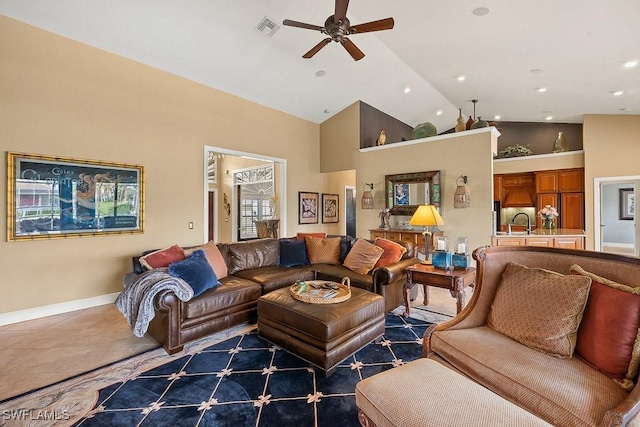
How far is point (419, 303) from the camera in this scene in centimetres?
398

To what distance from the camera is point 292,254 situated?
4.37m

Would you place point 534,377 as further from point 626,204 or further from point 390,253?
point 626,204

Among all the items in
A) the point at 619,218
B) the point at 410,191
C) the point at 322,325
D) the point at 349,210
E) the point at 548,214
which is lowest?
the point at 322,325

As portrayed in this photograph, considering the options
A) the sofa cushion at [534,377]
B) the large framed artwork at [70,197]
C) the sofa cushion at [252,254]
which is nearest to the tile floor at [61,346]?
the large framed artwork at [70,197]

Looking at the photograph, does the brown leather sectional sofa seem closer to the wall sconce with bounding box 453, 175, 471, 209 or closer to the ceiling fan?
A: the wall sconce with bounding box 453, 175, 471, 209

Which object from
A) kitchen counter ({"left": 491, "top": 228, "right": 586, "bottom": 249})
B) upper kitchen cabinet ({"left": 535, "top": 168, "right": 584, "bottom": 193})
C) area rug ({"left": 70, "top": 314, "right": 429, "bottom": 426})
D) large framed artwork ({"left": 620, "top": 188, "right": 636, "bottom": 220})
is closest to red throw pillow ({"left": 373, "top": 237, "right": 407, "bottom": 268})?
area rug ({"left": 70, "top": 314, "right": 429, "bottom": 426})

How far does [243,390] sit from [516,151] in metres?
8.65

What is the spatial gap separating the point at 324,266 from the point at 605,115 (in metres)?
7.17

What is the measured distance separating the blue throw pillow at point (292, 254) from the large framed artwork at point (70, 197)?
86.6 inches

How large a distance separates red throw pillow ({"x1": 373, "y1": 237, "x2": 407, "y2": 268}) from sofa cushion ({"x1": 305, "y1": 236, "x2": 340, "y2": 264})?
0.78m

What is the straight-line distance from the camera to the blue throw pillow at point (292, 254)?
434 centimetres

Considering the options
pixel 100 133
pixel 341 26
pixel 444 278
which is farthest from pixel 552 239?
pixel 100 133

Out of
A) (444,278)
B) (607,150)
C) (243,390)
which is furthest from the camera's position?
(607,150)

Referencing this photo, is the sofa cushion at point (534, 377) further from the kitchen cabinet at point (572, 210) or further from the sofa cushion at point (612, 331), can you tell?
the kitchen cabinet at point (572, 210)
